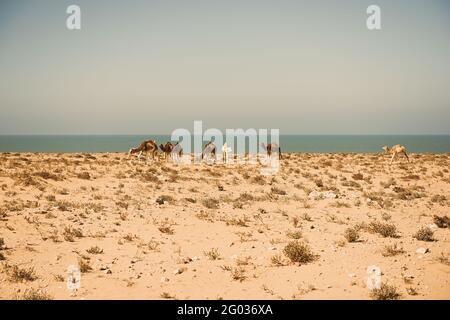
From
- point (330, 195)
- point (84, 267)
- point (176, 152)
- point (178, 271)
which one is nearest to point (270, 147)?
point (176, 152)

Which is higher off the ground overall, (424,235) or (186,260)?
(424,235)

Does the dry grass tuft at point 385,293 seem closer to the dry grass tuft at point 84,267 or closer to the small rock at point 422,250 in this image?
the small rock at point 422,250

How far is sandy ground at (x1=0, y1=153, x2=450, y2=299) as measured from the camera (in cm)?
709

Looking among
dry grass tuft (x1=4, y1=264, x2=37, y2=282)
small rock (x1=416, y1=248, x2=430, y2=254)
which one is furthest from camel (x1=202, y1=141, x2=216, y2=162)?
dry grass tuft (x1=4, y1=264, x2=37, y2=282)

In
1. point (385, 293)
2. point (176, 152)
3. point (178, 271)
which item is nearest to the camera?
point (385, 293)

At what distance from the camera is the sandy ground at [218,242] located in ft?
23.3

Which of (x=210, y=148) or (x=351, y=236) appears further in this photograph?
(x=210, y=148)

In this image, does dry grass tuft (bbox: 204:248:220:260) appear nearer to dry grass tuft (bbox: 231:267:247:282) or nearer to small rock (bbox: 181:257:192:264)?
small rock (bbox: 181:257:192:264)

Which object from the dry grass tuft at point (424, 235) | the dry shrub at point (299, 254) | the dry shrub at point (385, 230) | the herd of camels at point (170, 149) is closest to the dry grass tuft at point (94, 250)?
the dry shrub at point (299, 254)

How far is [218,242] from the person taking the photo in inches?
396

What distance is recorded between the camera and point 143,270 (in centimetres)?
801

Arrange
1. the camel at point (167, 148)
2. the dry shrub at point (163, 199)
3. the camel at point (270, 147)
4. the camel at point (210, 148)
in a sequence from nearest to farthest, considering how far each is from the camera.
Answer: the dry shrub at point (163, 199), the camel at point (167, 148), the camel at point (210, 148), the camel at point (270, 147)

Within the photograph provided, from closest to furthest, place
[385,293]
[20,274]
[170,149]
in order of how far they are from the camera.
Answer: [385,293] < [20,274] < [170,149]

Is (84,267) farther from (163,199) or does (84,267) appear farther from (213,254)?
(163,199)
